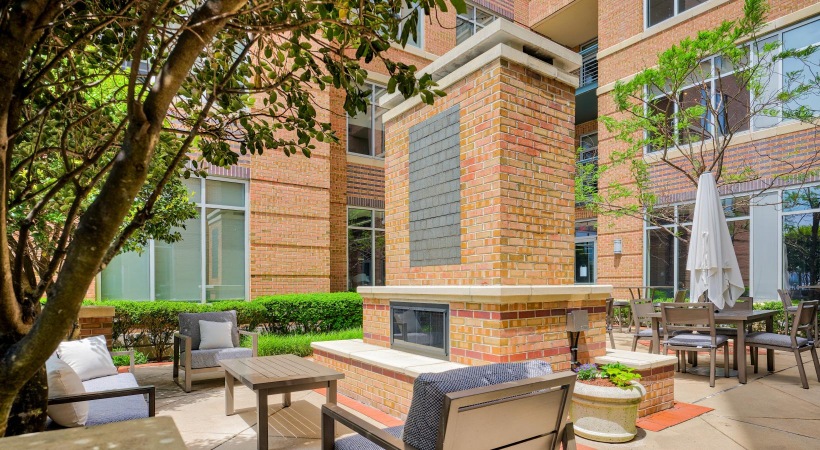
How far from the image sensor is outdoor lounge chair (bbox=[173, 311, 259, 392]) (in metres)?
5.82

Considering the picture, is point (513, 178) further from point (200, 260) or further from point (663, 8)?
point (663, 8)

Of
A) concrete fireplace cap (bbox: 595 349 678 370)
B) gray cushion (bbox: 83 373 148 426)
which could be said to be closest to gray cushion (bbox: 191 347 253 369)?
gray cushion (bbox: 83 373 148 426)

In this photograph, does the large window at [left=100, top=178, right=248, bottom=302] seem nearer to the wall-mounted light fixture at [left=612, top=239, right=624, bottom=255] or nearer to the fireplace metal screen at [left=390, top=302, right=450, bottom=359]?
the fireplace metal screen at [left=390, top=302, right=450, bottom=359]

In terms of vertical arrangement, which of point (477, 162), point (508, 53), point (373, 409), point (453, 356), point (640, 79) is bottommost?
point (373, 409)

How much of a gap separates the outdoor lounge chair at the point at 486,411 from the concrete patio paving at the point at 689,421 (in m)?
1.68

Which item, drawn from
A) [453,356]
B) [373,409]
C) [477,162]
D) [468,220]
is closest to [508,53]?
[477,162]

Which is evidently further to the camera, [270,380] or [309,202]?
[309,202]

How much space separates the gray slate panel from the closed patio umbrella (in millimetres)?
3950

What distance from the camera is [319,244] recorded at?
35.1 ft

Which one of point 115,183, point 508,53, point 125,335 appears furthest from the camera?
point 125,335

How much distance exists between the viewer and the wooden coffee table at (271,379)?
3830 millimetres

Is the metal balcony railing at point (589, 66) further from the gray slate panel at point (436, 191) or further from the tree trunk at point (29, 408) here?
the tree trunk at point (29, 408)

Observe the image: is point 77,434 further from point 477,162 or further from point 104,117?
point 477,162

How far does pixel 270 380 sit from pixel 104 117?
228 cm
